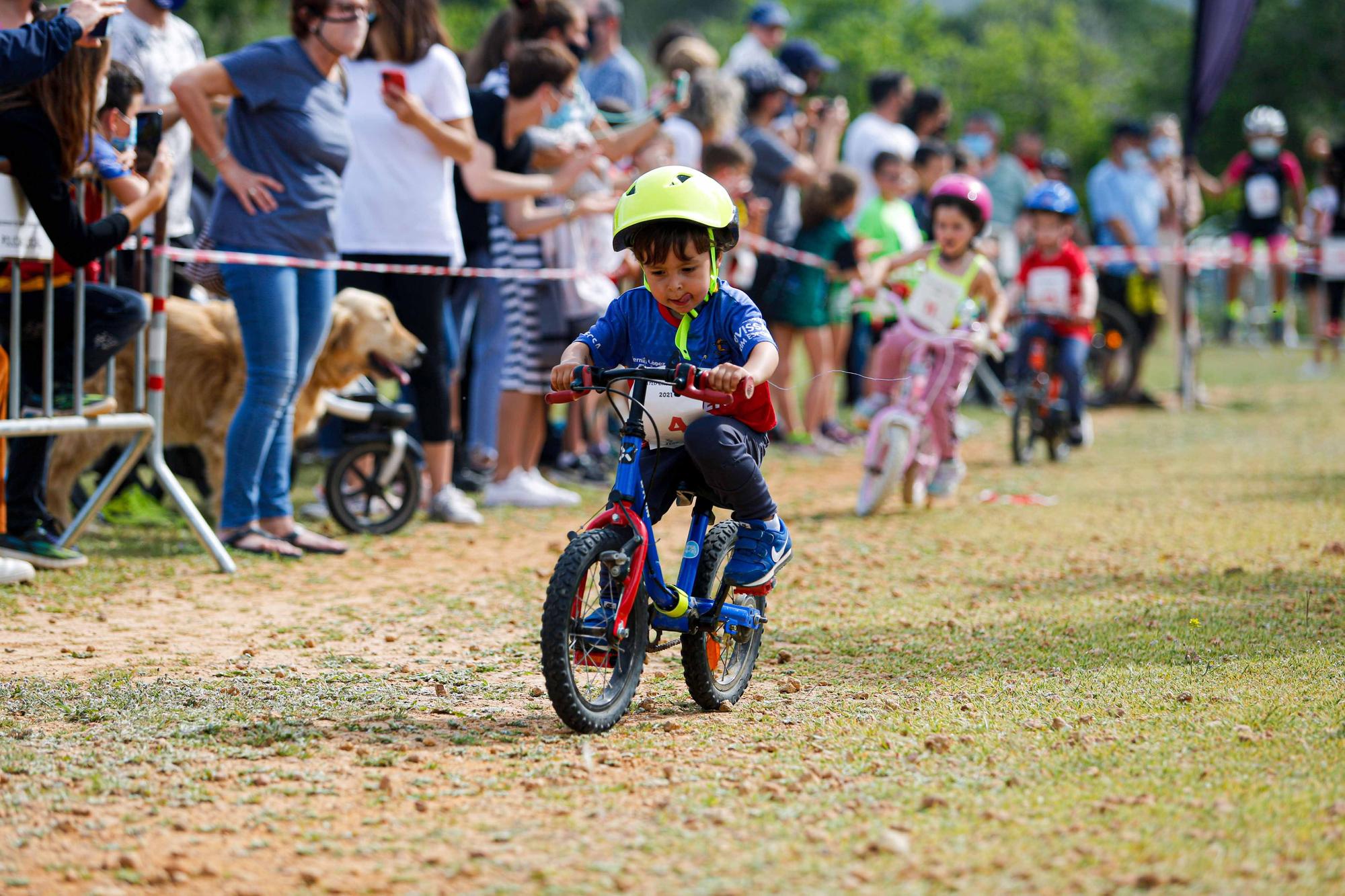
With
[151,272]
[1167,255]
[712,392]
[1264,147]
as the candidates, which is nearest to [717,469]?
[712,392]

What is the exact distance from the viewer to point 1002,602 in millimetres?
6680

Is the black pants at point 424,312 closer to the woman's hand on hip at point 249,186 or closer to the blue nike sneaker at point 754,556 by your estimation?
the woman's hand on hip at point 249,186

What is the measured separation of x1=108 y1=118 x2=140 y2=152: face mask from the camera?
272 inches

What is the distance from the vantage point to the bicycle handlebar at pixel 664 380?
435cm

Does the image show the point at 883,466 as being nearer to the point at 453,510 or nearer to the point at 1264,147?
the point at 453,510

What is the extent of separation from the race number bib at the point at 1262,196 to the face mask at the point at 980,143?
285 centimetres

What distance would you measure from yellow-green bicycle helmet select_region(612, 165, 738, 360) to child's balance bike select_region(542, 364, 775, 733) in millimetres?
398

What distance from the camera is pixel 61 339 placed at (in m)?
6.86

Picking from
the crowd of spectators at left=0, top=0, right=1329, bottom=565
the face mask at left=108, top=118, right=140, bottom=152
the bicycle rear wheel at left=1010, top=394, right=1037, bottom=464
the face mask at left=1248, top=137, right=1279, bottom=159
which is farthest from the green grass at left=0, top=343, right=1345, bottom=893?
the face mask at left=1248, top=137, right=1279, bottom=159

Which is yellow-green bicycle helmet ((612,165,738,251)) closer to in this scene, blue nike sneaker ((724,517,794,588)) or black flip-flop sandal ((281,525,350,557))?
blue nike sneaker ((724,517,794,588))

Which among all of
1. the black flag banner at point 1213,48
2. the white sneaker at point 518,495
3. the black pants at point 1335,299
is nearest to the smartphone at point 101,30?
the white sneaker at point 518,495

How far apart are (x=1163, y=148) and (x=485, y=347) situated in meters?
10.5

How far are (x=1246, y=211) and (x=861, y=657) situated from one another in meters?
14.5

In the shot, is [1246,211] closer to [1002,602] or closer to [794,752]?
[1002,602]
